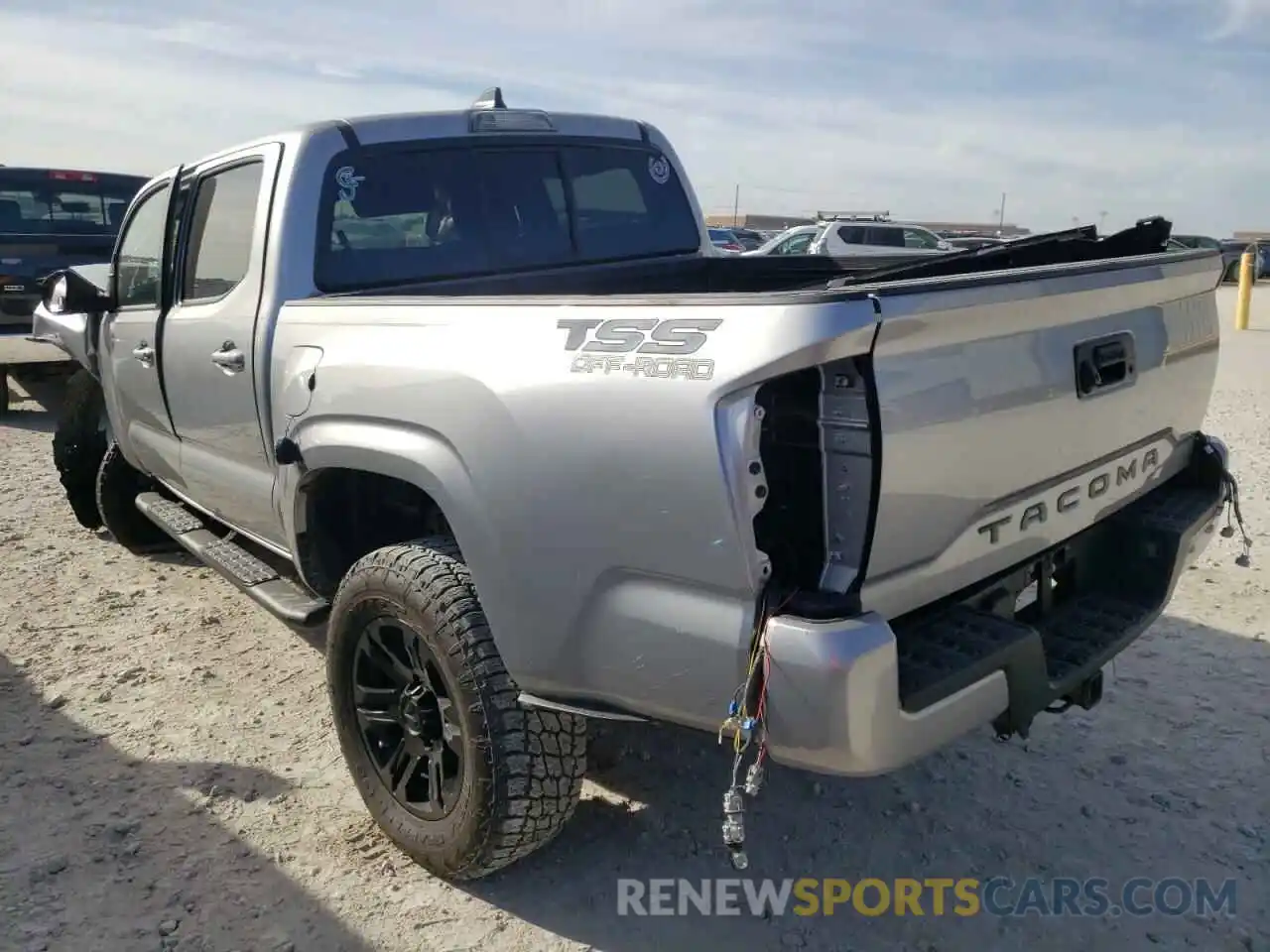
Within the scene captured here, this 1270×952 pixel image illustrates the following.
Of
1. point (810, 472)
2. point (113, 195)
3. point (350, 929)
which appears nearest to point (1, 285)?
point (113, 195)

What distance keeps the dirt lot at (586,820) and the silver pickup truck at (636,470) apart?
0.24m

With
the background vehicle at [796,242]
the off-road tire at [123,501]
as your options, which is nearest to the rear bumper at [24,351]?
the off-road tire at [123,501]

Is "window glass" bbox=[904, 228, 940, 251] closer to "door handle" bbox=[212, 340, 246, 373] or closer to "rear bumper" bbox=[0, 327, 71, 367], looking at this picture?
"rear bumper" bbox=[0, 327, 71, 367]

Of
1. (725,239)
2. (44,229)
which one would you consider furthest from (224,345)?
(725,239)

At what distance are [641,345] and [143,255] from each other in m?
3.44

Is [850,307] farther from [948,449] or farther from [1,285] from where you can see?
[1,285]

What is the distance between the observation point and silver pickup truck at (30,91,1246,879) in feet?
6.66

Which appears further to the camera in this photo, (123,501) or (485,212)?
(123,501)

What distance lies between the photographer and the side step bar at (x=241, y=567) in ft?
11.1

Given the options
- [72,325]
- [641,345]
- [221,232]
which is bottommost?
[72,325]

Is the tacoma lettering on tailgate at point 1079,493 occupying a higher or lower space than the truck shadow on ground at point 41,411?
higher

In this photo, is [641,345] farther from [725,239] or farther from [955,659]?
[725,239]

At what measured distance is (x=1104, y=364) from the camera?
2.54m

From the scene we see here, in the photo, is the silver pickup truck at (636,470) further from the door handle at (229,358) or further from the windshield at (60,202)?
the windshield at (60,202)
